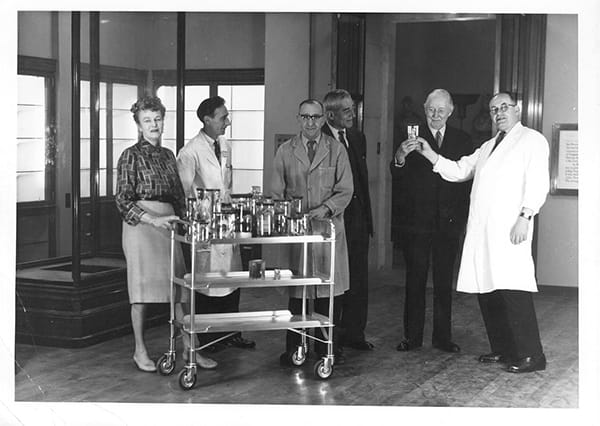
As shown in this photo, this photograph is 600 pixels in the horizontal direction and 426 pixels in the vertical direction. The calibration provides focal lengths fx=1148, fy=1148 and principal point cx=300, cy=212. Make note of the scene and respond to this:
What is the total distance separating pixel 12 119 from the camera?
432cm

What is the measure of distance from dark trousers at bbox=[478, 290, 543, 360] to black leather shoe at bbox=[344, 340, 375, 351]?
18.7 inches

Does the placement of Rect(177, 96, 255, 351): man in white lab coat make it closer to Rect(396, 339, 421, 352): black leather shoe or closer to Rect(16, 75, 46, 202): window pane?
Rect(16, 75, 46, 202): window pane

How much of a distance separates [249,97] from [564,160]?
4.03ft

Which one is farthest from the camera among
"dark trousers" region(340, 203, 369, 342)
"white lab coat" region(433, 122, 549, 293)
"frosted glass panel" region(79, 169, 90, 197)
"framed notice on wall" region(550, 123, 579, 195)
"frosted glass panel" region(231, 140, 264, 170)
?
"frosted glass panel" region(79, 169, 90, 197)

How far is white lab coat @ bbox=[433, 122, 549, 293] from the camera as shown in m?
4.45

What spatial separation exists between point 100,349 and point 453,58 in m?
1.83

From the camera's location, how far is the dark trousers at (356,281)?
4.66m

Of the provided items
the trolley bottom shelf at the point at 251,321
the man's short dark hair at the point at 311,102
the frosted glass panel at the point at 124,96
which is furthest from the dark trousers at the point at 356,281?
the frosted glass panel at the point at 124,96

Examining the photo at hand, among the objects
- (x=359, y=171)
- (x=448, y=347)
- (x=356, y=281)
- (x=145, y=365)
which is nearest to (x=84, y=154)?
(x=145, y=365)

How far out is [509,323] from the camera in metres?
4.58

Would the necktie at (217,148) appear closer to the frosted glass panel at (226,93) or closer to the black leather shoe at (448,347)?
the frosted glass panel at (226,93)

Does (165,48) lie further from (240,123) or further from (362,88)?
(362,88)

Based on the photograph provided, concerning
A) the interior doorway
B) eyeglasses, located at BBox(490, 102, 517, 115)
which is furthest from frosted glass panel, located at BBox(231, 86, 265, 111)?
eyeglasses, located at BBox(490, 102, 517, 115)
